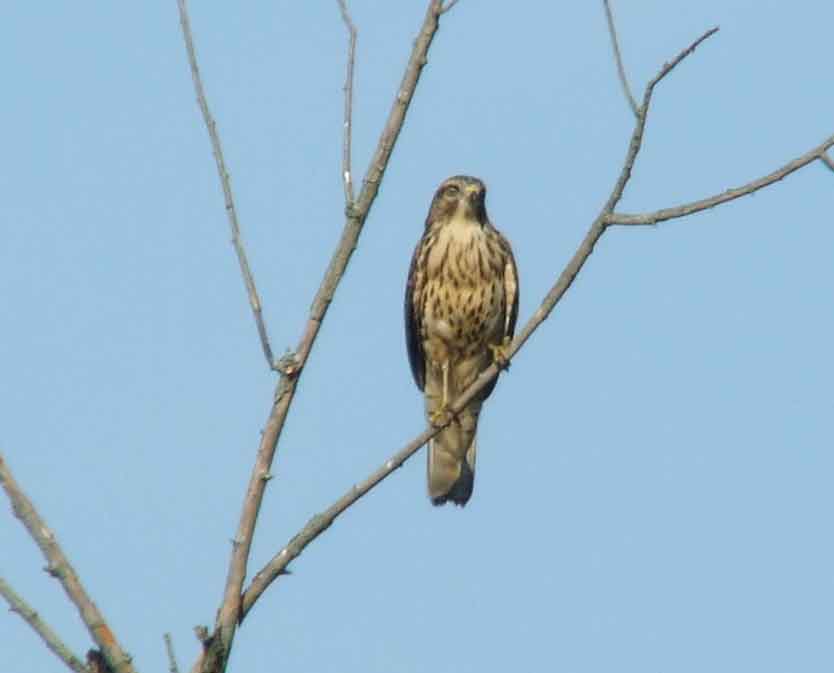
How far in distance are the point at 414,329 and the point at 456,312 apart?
379 mm

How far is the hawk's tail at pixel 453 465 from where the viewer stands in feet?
29.3

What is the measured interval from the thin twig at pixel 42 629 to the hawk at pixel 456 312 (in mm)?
4726

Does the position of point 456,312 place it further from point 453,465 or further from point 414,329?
point 453,465

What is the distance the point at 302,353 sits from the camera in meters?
4.14

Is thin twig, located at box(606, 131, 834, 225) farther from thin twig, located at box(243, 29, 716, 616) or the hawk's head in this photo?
the hawk's head

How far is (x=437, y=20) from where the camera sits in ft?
14.2

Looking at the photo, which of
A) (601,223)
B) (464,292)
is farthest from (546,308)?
(464,292)

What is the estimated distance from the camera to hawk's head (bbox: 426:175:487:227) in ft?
28.5

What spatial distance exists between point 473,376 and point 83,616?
5.08 meters

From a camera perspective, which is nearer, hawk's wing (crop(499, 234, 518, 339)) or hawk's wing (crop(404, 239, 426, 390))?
hawk's wing (crop(499, 234, 518, 339))

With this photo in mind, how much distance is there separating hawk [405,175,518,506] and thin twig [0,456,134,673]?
15.1 feet

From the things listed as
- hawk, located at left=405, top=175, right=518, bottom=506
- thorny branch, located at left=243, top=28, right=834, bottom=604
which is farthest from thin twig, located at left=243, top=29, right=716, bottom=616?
hawk, located at left=405, top=175, right=518, bottom=506

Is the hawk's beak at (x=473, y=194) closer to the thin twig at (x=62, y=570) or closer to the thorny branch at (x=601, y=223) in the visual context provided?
the thorny branch at (x=601, y=223)

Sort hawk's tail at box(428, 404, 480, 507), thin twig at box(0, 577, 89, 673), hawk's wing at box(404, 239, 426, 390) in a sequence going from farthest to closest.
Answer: hawk's tail at box(428, 404, 480, 507)
hawk's wing at box(404, 239, 426, 390)
thin twig at box(0, 577, 89, 673)
